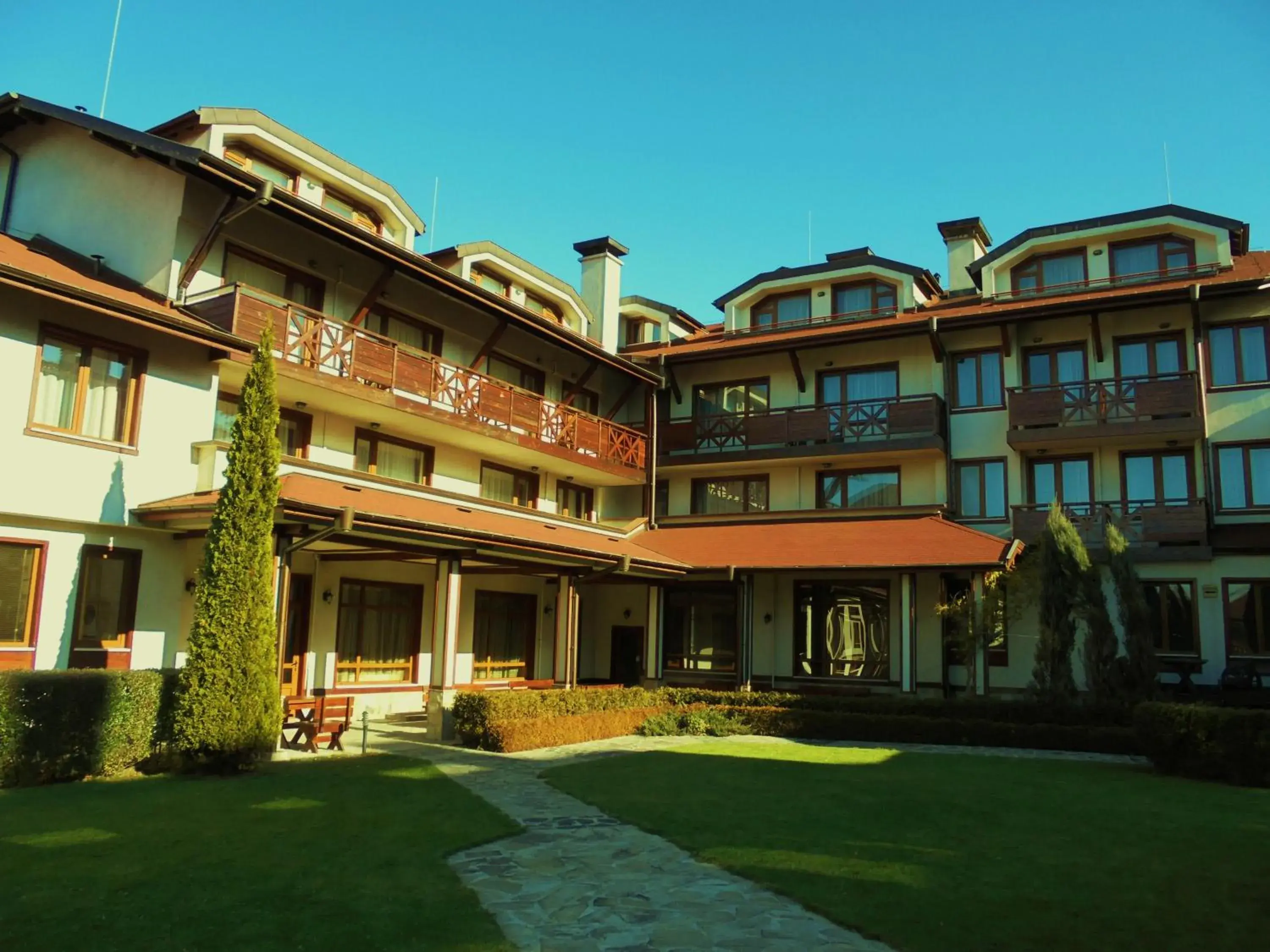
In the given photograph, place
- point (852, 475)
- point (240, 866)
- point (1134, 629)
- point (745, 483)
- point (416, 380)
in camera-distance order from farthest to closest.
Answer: point (745, 483), point (852, 475), point (416, 380), point (1134, 629), point (240, 866)

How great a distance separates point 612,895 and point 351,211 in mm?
17651

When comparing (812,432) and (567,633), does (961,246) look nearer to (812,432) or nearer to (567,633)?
(812,432)

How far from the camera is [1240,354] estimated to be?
2298 cm

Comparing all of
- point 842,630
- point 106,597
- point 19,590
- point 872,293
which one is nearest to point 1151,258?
point 872,293

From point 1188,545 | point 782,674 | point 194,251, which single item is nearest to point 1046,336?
point 1188,545

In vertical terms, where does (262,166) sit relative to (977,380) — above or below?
above

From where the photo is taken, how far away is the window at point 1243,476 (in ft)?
73.3

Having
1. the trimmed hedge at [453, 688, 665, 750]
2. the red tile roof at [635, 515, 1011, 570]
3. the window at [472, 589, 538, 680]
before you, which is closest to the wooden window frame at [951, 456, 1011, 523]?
the red tile roof at [635, 515, 1011, 570]

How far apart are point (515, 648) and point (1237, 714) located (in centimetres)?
1565

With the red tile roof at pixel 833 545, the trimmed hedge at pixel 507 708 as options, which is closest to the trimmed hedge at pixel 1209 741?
the red tile roof at pixel 833 545

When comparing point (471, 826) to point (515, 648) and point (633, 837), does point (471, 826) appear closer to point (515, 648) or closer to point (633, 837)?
point (633, 837)

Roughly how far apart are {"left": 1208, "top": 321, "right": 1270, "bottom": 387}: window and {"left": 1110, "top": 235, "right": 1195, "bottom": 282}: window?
2.26 metres

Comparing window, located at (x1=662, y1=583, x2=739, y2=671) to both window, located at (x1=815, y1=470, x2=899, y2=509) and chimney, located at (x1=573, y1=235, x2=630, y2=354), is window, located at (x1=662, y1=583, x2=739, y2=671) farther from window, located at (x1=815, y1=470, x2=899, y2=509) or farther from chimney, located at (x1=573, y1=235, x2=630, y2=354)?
chimney, located at (x1=573, y1=235, x2=630, y2=354)

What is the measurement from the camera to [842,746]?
17.5 m
